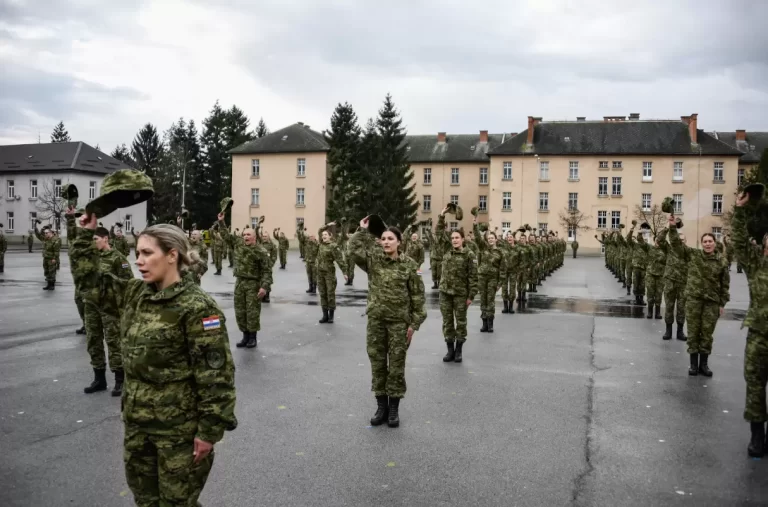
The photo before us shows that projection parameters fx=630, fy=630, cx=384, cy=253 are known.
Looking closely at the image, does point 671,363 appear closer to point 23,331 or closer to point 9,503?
point 9,503

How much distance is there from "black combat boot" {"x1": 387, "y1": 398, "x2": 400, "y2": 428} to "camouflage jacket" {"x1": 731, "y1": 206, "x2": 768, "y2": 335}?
11.8ft

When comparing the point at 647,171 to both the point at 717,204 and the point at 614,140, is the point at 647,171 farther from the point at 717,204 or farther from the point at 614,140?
the point at 717,204

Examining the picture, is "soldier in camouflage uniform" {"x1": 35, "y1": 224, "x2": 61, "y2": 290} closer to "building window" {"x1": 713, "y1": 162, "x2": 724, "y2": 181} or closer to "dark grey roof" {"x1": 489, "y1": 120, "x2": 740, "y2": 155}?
"dark grey roof" {"x1": 489, "y1": 120, "x2": 740, "y2": 155}

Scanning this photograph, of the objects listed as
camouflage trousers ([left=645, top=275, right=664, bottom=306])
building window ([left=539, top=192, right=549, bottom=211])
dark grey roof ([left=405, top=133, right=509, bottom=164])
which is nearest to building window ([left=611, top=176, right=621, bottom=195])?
building window ([left=539, top=192, right=549, bottom=211])

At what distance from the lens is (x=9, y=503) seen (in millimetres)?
4715

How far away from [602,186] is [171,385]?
69168 mm

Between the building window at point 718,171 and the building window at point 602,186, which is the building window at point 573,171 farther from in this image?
the building window at point 718,171

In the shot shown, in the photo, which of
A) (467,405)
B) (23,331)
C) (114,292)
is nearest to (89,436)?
(114,292)

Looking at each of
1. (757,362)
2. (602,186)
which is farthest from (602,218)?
(757,362)

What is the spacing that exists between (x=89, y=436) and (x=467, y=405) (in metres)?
4.14

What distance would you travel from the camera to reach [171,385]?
3484 millimetres

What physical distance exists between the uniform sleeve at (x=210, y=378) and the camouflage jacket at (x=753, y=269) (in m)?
5.06

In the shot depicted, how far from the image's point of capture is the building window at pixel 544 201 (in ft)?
225

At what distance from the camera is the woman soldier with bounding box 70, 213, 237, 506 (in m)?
3.42
